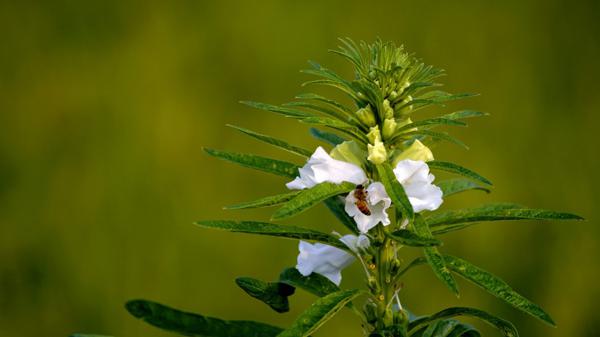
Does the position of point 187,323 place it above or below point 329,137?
below

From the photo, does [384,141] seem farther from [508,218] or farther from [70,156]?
[70,156]

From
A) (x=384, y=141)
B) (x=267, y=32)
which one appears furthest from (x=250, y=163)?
(x=267, y=32)

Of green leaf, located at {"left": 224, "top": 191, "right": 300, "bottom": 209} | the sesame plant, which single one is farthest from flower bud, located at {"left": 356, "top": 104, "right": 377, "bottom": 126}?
green leaf, located at {"left": 224, "top": 191, "right": 300, "bottom": 209}

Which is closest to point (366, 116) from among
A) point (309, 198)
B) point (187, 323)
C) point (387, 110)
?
point (387, 110)

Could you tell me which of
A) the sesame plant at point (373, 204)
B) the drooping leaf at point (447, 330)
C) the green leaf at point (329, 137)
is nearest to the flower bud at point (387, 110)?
the sesame plant at point (373, 204)

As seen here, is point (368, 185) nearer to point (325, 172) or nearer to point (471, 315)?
point (325, 172)

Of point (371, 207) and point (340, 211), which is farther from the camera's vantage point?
point (340, 211)

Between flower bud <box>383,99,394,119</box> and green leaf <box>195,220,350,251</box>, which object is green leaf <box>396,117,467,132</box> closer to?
flower bud <box>383,99,394,119</box>
